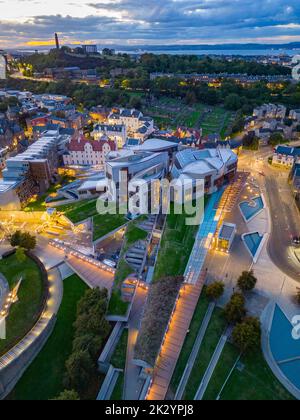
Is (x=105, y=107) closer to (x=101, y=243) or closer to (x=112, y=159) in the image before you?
(x=112, y=159)

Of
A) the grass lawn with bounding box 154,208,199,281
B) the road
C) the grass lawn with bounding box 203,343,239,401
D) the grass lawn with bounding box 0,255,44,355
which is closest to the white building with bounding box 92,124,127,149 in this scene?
the road

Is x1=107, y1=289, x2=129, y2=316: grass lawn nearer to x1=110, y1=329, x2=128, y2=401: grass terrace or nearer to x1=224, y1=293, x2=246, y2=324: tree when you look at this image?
x1=110, y1=329, x2=128, y2=401: grass terrace

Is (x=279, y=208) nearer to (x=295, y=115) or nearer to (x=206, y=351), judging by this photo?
(x=206, y=351)

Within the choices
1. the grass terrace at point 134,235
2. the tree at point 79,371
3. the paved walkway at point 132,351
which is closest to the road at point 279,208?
the grass terrace at point 134,235

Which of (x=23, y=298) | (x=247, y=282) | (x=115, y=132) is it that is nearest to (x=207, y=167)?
(x=247, y=282)

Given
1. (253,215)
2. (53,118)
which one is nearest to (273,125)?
(253,215)

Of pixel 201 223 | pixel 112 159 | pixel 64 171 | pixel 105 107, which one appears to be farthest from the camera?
pixel 105 107
